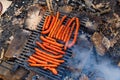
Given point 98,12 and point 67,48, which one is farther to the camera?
point 98,12

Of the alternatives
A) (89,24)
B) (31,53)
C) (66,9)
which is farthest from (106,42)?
(31,53)


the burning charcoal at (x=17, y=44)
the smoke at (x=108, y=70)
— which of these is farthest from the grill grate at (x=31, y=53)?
the smoke at (x=108, y=70)

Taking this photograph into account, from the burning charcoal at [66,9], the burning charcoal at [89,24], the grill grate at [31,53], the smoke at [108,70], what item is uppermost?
the burning charcoal at [66,9]

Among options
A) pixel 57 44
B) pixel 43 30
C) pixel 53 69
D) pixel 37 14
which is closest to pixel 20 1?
pixel 37 14

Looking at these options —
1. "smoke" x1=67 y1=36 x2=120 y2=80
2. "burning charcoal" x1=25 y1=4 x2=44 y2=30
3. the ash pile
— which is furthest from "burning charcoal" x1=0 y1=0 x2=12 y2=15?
"smoke" x1=67 y1=36 x2=120 y2=80

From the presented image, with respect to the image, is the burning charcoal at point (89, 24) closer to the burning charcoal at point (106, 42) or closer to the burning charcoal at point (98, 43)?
the burning charcoal at point (98, 43)

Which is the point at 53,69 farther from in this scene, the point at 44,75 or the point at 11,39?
the point at 11,39

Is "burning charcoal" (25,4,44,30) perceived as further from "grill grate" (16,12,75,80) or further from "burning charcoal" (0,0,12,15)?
"burning charcoal" (0,0,12,15)
